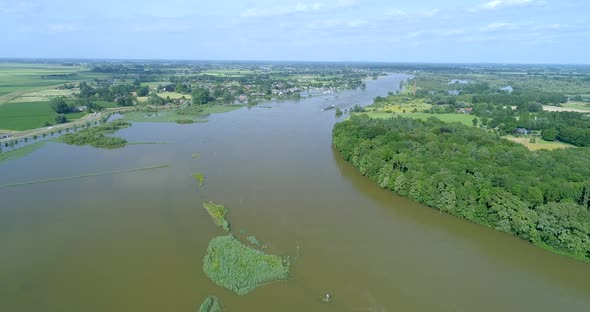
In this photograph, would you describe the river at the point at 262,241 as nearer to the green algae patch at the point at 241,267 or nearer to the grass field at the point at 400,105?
the green algae patch at the point at 241,267

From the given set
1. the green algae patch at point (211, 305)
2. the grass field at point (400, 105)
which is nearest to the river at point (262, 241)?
the green algae patch at point (211, 305)

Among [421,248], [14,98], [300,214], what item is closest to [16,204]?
[300,214]

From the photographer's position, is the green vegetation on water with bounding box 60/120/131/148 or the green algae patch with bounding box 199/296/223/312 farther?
the green vegetation on water with bounding box 60/120/131/148

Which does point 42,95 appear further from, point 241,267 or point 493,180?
point 493,180

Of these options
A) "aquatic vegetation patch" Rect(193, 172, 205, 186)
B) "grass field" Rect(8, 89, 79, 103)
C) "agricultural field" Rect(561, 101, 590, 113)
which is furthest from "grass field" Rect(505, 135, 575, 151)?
"grass field" Rect(8, 89, 79, 103)

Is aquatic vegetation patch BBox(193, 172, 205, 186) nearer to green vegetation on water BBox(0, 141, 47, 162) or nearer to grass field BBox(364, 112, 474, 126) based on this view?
green vegetation on water BBox(0, 141, 47, 162)

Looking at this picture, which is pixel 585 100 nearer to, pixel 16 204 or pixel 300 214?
pixel 300 214
